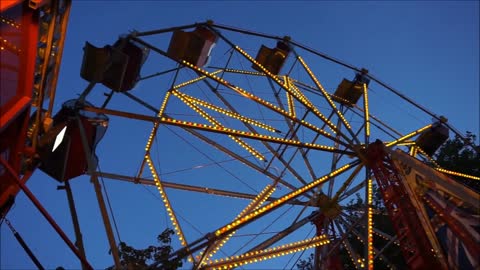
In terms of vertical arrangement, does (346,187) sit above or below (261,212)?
above

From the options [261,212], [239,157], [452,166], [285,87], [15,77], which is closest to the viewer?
[15,77]

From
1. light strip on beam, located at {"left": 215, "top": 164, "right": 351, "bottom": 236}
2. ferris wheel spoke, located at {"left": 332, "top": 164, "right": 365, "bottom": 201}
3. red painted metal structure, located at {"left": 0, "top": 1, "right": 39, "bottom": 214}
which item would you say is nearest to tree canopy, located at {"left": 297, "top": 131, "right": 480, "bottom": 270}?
ferris wheel spoke, located at {"left": 332, "top": 164, "right": 365, "bottom": 201}

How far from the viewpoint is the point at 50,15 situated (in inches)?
428

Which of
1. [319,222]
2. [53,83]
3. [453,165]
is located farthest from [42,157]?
[453,165]

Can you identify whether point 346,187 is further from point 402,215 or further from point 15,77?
point 15,77

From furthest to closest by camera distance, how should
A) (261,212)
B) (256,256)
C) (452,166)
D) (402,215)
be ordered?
(452,166), (256,256), (402,215), (261,212)

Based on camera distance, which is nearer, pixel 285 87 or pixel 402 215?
pixel 402 215

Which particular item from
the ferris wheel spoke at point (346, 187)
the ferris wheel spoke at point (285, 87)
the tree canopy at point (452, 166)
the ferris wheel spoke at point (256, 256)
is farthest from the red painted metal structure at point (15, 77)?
the tree canopy at point (452, 166)

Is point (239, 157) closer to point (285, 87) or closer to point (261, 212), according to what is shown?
point (285, 87)

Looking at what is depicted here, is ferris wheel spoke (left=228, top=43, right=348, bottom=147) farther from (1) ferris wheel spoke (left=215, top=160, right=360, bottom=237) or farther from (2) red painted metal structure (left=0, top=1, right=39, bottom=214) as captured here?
(2) red painted metal structure (left=0, top=1, right=39, bottom=214)

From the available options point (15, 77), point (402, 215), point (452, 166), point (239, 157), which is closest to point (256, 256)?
point (402, 215)

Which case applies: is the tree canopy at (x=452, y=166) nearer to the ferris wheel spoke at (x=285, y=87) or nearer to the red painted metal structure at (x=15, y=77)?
the ferris wheel spoke at (x=285, y=87)

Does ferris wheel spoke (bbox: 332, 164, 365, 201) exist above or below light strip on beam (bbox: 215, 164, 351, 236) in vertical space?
above

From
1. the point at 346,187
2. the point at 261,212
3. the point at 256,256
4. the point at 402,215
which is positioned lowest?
the point at 402,215
